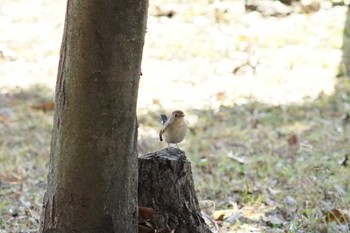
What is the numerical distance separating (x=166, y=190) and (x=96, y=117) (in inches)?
24.7

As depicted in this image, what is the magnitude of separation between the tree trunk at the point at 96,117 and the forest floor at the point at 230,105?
1.31m

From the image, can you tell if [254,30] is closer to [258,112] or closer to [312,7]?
[312,7]

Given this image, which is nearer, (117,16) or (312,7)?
(117,16)

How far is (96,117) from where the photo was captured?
8.42ft

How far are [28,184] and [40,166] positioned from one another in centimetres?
43

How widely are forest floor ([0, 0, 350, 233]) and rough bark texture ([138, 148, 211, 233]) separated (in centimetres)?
87

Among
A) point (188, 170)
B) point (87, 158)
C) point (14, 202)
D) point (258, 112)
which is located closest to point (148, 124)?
point (258, 112)

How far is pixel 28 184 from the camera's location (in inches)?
197

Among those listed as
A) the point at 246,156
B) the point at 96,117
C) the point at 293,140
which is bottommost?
the point at 246,156

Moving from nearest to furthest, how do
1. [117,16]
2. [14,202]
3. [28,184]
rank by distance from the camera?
[117,16]
[14,202]
[28,184]

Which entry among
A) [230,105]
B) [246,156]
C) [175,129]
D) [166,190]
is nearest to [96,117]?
[166,190]

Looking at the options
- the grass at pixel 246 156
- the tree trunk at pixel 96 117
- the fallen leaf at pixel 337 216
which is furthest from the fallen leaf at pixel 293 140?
the tree trunk at pixel 96 117

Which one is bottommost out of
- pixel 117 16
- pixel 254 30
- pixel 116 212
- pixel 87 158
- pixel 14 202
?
pixel 14 202

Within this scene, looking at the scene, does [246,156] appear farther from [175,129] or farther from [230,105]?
[175,129]
